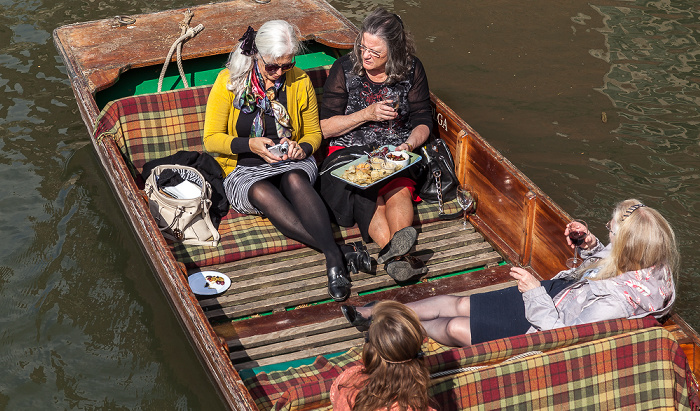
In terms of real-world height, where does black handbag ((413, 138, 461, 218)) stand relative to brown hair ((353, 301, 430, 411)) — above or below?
below

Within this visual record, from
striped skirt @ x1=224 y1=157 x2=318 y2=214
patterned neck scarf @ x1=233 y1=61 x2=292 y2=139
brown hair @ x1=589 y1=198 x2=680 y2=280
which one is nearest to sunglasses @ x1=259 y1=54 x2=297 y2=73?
patterned neck scarf @ x1=233 y1=61 x2=292 y2=139

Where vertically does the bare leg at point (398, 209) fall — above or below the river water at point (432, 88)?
above

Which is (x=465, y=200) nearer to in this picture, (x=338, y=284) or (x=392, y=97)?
(x=392, y=97)

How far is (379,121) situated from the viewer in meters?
4.71

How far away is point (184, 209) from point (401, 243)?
1309 mm

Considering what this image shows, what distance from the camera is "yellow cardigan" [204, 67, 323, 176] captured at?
4445 mm

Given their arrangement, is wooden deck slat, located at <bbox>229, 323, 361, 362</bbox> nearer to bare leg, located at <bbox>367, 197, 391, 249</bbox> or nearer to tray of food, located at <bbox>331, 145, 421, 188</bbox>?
bare leg, located at <bbox>367, 197, 391, 249</bbox>

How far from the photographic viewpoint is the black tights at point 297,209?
14.0ft

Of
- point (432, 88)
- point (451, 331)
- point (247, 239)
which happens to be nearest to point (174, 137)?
point (247, 239)

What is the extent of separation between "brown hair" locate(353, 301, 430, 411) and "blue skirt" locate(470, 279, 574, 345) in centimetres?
95

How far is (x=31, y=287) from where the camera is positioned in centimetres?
529

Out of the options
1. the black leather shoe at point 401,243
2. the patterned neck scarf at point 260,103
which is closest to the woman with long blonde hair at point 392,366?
the black leather shoe at point 401,243

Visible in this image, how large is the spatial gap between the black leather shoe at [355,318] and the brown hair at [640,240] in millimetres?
1270

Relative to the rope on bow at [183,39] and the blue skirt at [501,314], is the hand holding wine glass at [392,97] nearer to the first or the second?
the blue skirt at [501,314]
